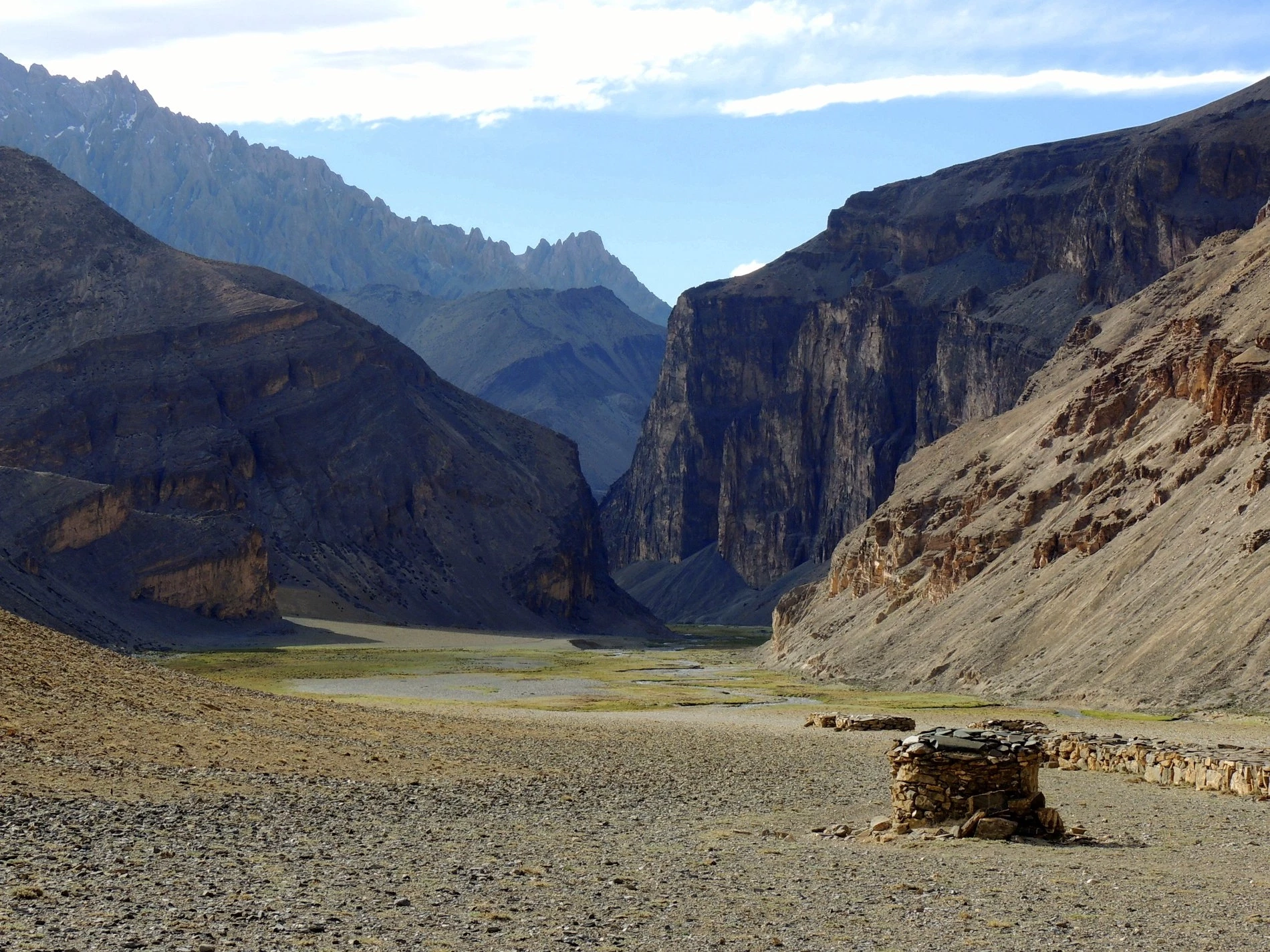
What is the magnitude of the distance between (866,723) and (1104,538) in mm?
39037

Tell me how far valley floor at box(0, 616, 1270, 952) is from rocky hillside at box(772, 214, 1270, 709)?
3413cm

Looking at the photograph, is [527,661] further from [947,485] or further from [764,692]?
[764,692]

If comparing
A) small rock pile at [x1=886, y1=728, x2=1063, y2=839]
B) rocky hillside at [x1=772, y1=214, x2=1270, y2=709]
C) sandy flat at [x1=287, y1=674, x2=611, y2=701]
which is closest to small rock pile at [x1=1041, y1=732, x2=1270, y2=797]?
small rock pile at [x1=886, y1=728, x2=1063, y2=839]

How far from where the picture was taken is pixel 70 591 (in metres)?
139

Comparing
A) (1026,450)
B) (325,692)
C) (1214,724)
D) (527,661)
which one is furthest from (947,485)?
(1214,724)

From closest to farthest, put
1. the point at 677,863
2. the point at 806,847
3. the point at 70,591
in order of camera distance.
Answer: the point at 677,863 < the point at 806,847 < the point at 70,591

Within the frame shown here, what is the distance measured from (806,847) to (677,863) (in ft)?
9.45

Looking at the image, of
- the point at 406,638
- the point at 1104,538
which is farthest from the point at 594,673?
A: the point at 406,638

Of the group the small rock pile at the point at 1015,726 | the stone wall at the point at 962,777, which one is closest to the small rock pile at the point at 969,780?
the stone wall at the point at 962,777

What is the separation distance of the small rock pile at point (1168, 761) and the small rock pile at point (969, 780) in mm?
5952

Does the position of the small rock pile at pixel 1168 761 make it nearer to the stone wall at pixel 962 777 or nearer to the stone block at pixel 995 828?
the stone wall at pixel 962 777

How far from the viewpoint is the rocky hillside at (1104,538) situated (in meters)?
70.0

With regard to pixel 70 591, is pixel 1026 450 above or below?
above

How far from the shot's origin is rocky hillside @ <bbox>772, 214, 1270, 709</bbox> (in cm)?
7000
